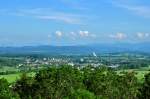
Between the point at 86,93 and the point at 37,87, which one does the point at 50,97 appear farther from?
the point at 86,93

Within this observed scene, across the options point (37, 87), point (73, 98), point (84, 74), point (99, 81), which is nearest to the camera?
point (73, 98)

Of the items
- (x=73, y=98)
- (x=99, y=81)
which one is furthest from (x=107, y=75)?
(x=73, y=98)

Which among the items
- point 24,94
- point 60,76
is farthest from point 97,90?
point 24,94

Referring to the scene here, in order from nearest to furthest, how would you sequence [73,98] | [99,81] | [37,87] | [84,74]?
1. [73,98]
2. [37,87]
3. [99,81]
4. [84,74]

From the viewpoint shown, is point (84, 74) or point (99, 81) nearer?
point (99, 81)

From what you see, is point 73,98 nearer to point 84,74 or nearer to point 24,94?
point 24,94

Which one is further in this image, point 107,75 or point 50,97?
point 107,75
